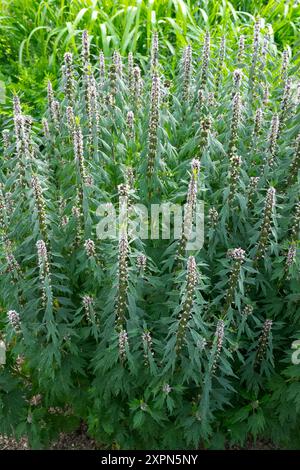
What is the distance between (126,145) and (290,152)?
1.00m

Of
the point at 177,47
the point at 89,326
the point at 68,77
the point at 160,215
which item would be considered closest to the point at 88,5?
the point at 177,47

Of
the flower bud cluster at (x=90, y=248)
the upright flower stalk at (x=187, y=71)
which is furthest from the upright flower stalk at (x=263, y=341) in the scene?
the upright flower stalk at (x=187, y=71)

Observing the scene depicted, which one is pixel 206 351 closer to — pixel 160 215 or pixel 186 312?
pixel 186 312

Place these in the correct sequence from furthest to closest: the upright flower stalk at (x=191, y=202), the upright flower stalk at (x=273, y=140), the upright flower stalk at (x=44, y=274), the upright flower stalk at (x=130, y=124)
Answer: the upright flower stalk at (x=130, y=124), the upright flower stalk at (x=273, y=140), the upright flower stalk at (x=44, y=274), the upright flower stalk at (x=191, y=202)

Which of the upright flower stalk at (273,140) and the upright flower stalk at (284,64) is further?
the upright flower stalk at (284,64)

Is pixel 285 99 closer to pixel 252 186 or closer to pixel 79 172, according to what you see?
pixel 252 186

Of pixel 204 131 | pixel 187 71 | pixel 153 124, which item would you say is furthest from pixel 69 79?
pixel 204 131

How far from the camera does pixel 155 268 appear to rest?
9.44 ft

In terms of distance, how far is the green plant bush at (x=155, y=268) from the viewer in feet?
9.30

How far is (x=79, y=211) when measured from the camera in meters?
2.89

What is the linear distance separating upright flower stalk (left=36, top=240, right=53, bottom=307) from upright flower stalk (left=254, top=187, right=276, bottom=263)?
3.74 ft

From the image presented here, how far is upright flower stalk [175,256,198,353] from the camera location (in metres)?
2.51

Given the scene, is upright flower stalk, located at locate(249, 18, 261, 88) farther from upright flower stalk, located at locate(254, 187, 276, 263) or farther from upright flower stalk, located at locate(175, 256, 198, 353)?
upright flower stalk, located at locate(175, 256, 198, 353)

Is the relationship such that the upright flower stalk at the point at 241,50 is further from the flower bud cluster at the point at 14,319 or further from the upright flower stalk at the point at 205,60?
the flower bud cluster at the point at 14,319
